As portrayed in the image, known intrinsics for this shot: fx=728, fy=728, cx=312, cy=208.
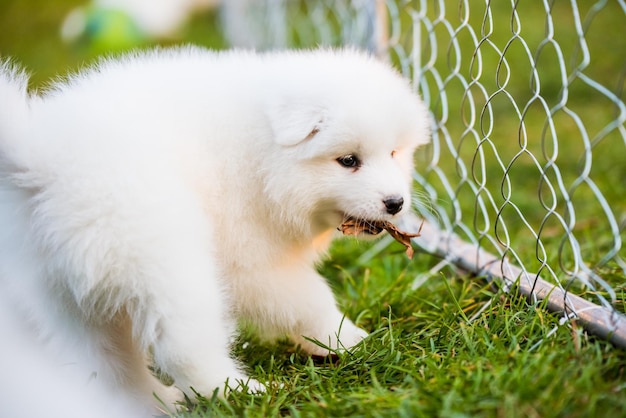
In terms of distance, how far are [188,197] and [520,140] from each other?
118cm

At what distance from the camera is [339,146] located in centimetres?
219

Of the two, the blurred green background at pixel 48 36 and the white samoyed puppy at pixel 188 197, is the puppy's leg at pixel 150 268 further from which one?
the blurred green background at pixel 48 36

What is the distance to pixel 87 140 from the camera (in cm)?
191

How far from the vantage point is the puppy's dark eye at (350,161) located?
7.30 feet

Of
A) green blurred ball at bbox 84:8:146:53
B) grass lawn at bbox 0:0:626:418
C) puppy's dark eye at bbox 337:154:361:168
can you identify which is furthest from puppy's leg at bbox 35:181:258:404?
green blurred ball at bbox 84:8:146:53

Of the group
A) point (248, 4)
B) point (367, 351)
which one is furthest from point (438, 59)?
point (367, 351)

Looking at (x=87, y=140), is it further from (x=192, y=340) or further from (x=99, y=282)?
(x=192, y=340)

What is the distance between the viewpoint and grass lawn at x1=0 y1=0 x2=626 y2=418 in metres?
1.66

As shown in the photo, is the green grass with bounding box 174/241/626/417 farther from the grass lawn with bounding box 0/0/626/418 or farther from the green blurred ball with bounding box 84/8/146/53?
the green blurred ball with bounding box 84/8/146/53

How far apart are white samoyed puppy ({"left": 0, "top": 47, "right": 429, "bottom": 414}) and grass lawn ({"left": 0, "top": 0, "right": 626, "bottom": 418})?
6.4 inches

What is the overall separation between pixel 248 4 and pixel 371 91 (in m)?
5.12

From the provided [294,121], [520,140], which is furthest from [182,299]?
[520,140]

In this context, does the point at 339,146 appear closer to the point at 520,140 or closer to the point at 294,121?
the point at 294,121

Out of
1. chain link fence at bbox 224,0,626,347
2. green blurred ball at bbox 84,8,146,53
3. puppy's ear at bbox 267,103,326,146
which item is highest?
green blurred ball at bbox 84,8,146,53
